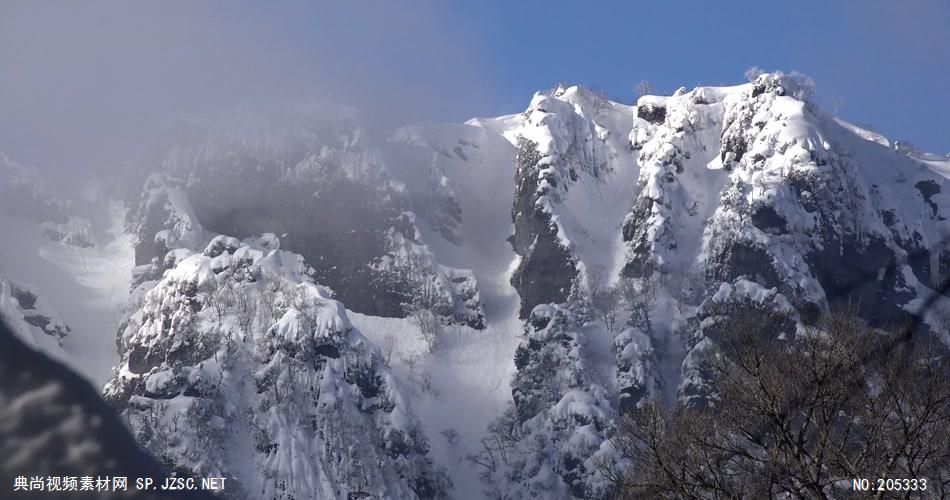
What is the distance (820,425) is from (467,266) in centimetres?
12319

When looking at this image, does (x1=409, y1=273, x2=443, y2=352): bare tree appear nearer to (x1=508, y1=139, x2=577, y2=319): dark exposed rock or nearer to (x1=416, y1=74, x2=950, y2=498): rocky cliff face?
(x1=508, y1=139, x2=577, y2=319): dark exposed rock

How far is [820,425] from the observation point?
19.3 meters

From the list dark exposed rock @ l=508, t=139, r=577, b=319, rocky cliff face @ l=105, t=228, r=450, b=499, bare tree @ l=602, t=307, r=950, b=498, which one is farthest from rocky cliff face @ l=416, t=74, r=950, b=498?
bare tree @ l=602, t=307, r=950, b=498

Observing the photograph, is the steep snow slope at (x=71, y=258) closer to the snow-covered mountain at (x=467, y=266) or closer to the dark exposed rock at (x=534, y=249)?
the snow-covered mountain at (x=467, y=266)

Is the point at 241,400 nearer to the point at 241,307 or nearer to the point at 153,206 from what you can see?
the point at 241,307

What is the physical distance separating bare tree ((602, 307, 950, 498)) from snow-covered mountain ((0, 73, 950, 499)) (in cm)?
5975

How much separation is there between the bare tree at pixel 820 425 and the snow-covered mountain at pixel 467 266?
196 ft

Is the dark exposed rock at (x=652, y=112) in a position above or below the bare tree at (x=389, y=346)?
above

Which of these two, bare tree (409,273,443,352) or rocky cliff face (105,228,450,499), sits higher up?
bare tree (409,273,443,352)

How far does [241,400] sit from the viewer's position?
332 ft

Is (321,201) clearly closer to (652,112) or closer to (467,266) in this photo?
(467,266)

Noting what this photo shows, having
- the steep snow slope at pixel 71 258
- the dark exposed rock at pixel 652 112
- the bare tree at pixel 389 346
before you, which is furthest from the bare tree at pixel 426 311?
the dark exposed rock at pixel 652 112

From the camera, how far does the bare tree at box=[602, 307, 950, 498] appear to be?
59.8ft

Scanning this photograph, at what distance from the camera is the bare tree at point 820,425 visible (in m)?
18.2
